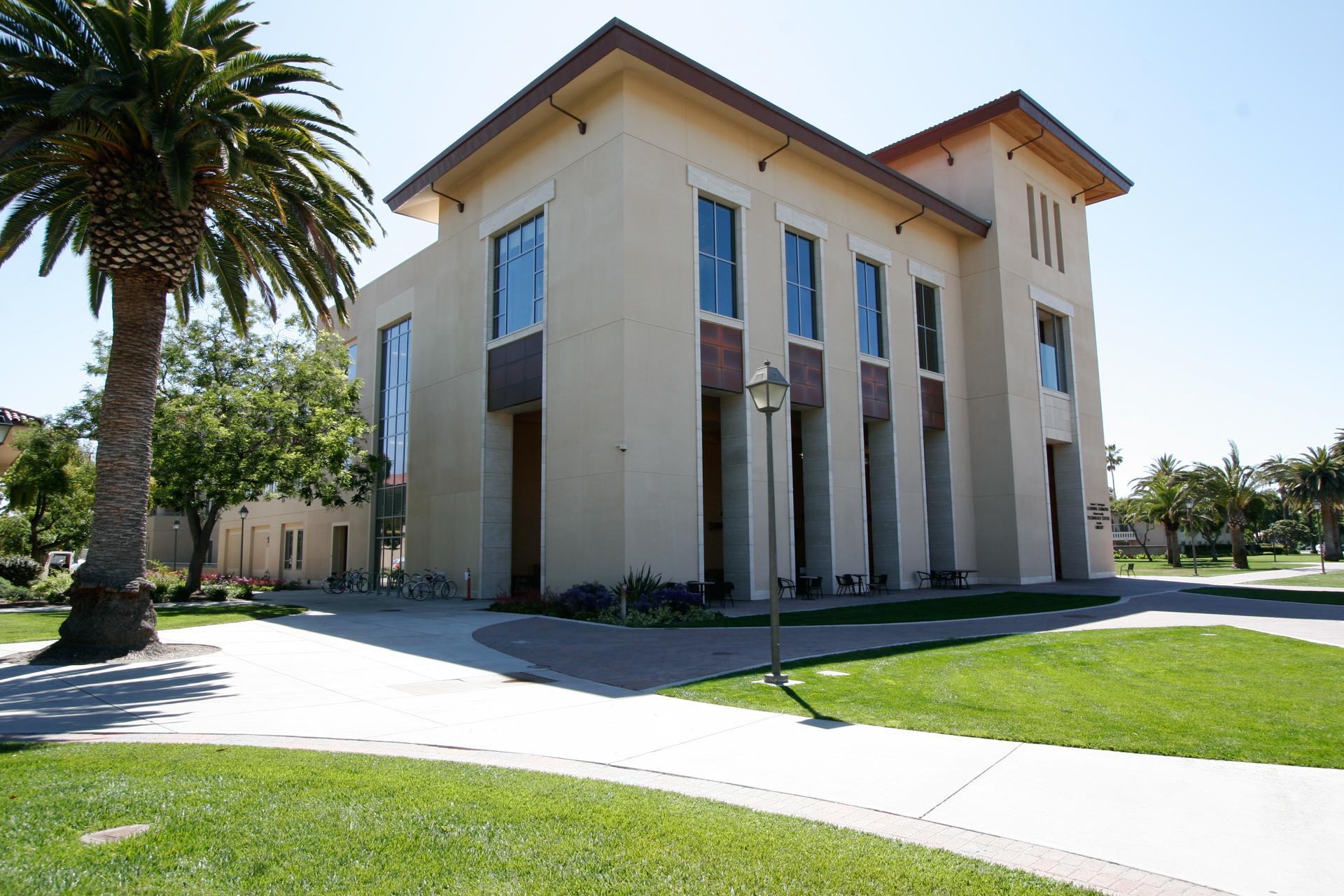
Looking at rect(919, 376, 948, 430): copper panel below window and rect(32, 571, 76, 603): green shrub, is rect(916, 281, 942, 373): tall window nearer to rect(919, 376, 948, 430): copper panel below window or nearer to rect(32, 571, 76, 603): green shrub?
rect(919, 376, 948, 430): copper panel below window

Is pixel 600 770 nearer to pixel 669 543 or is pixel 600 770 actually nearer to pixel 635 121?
pixel 669 543

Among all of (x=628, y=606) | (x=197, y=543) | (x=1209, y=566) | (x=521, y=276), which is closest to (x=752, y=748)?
(x=628, y=606)

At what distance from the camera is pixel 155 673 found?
1141 cm

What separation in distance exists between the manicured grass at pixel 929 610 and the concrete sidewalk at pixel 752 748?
7.09 m

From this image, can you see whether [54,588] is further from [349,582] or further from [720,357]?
[720,357]

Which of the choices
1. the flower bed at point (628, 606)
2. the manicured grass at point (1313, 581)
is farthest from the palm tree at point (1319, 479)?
the flower bed at point (628, 606)

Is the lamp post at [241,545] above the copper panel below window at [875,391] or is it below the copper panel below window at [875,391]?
below

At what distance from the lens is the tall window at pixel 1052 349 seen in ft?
120

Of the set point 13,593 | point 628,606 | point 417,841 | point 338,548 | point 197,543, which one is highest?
point 197,543

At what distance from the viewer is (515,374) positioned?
26.1m

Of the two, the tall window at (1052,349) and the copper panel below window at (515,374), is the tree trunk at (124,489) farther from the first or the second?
the tall window at (1052,349)

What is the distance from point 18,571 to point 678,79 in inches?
1170

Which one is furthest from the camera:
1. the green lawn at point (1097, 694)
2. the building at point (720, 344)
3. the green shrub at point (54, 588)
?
the green shrub at point (54, 588)

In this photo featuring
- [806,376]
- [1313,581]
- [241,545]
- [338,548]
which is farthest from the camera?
[241,545]
